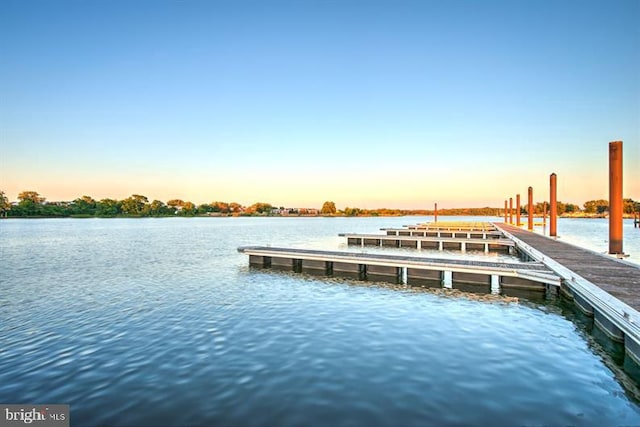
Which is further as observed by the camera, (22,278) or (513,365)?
(22,278)

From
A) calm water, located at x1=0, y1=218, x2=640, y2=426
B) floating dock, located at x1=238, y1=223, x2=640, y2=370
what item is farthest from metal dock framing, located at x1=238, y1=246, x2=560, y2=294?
calm water, located at x1=0, y1=218, x2=640, y2=426

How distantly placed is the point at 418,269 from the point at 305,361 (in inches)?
354

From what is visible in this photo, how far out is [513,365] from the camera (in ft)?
19.5

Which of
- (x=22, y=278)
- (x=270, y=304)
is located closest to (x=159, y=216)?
(x=22, y=278)

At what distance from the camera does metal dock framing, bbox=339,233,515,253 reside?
24223mm

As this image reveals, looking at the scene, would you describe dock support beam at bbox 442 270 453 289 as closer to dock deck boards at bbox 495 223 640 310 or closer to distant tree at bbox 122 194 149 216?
dock deck boards at bbox 495 223 640 310

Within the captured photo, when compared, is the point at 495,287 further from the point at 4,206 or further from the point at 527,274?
the point at 4,206

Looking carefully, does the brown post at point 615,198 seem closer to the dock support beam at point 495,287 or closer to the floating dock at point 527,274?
the floating dock at point 527,274

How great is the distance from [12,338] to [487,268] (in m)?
13.4

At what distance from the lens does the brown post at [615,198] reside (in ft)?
43.1

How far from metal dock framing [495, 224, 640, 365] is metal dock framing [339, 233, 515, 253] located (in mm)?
10102

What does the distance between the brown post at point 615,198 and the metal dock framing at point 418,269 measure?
3565mm

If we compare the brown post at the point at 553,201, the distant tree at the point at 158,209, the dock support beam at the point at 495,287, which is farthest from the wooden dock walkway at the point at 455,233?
the distant tree at the point at 158,209

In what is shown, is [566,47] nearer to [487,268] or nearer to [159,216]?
[487,268]
